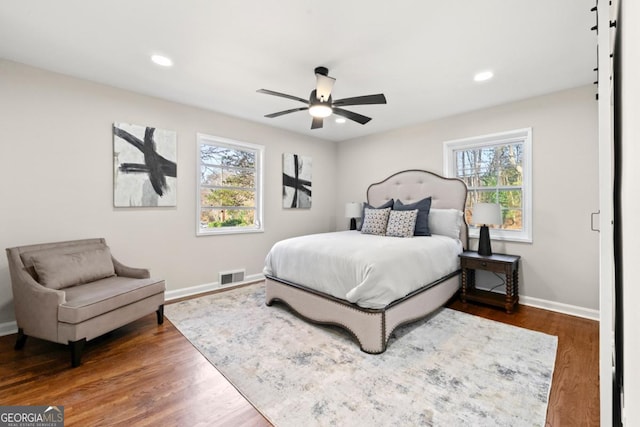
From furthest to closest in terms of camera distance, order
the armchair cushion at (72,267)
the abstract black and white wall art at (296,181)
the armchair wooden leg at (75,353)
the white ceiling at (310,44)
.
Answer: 1. the abstract black and white wall art at (296,181)
2. the armchair cushion at (72,267)
3. the armchair wooden leg at (75,353)
4. the white ceiling at (310,44)

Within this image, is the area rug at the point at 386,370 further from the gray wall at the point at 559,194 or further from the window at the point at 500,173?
the window at the point at 500,173

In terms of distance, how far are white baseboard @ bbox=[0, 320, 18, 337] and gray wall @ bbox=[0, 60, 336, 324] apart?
0.05 m

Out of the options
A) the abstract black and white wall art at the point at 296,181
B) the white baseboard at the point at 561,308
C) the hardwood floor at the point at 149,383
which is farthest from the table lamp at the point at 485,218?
the abstract black and white wall art at the point at 296,181

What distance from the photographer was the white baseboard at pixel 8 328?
2.67m

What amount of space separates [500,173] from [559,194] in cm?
73

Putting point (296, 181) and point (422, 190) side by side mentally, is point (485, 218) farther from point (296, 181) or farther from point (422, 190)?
point (296, 181)

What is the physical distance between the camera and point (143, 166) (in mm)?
3438

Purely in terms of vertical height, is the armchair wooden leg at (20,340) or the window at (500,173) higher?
the window at (500,173)

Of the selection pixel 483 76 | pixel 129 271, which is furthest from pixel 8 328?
pixel 483 76

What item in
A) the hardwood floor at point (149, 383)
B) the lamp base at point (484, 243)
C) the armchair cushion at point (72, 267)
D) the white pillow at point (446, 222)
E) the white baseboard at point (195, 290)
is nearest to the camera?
the hardwood floor at point (149, 383)

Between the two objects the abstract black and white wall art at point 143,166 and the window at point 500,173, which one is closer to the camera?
the abstract black and white wall art at point 143,166

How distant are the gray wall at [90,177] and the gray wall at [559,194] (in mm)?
3594

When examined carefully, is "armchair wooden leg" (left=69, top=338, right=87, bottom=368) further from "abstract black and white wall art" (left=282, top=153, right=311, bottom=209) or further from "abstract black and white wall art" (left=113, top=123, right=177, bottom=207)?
"abstract black and white wall art" (left=282, top=153, right=311, bottom=209)

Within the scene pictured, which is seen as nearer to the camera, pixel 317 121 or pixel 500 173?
pixel 317 121
